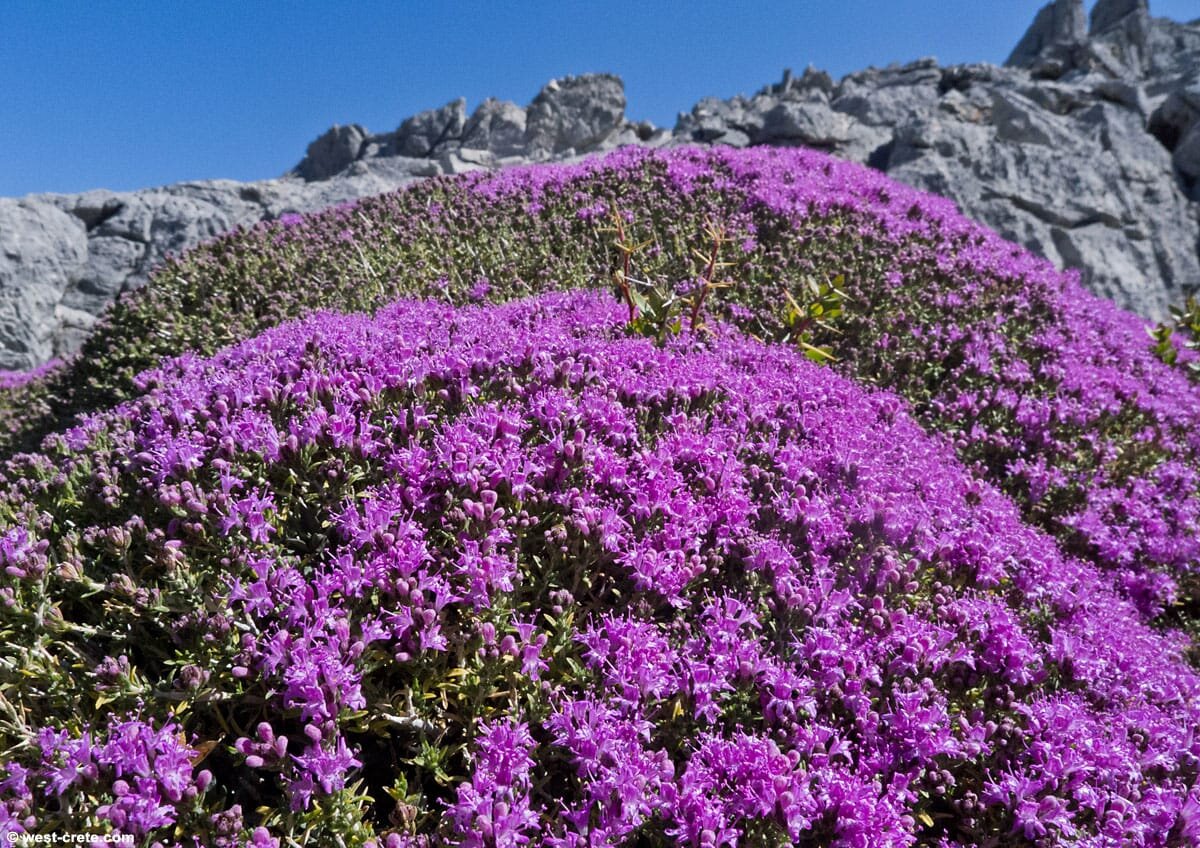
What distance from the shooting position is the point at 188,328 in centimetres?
701

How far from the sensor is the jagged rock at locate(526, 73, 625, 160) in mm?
33625

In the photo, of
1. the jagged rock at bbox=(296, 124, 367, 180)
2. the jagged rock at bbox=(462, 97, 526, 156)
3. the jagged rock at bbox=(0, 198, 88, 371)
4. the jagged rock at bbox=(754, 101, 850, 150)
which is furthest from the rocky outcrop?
the jagged rock at bbox=(296, 124, 367, 180)

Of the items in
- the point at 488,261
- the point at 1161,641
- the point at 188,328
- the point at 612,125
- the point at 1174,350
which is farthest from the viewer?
the point at 612,125

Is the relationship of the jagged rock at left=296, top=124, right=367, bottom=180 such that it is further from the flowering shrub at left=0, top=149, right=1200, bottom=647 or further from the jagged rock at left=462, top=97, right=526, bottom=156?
the flowering shrub at left=0, top=149, right=1200, bottom=647

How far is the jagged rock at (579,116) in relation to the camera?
110ft

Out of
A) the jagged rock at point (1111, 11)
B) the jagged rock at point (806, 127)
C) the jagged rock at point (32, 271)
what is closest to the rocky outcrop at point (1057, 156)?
the jagged rock at point (806, 127)

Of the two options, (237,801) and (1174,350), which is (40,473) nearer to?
(237,801)

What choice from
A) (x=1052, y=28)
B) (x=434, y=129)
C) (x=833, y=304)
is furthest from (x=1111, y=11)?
(x=833, y=304)

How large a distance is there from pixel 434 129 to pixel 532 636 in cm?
5218

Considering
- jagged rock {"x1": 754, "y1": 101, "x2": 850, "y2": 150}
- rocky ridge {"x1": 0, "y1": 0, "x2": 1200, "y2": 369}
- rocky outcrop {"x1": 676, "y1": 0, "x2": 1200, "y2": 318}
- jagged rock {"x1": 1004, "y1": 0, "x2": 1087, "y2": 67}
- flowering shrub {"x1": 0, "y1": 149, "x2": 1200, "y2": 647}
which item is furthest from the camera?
jagged rock {"x1": 1004, "y1": 0, "x2": 1087, "y2": 67}

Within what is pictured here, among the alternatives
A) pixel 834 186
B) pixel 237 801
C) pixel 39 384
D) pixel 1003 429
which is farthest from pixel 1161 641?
pixel 39 384

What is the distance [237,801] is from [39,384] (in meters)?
8.85

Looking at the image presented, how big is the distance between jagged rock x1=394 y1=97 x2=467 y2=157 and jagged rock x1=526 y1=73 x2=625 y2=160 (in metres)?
13.5

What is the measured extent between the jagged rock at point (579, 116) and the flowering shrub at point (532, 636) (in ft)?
104
